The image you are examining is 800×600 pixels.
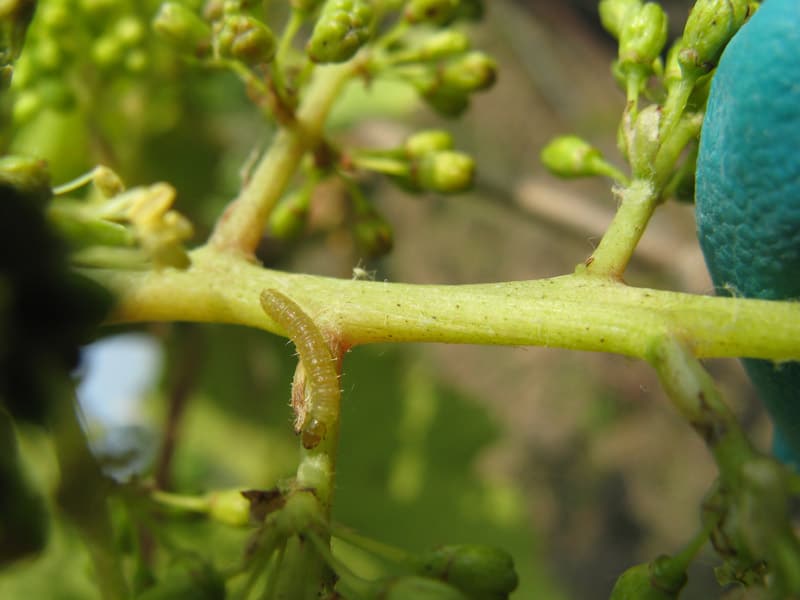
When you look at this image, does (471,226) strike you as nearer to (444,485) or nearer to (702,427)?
(444,485)

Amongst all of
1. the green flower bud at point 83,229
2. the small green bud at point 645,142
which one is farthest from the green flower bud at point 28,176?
the small green bud at point 645,142

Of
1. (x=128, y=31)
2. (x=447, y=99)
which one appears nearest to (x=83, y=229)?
(x=447, y=99)

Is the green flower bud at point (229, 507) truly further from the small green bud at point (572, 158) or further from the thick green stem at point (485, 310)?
the small green bud at point (572, 158)

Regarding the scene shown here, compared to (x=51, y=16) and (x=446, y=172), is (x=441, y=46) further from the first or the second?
(x=51, y=16)

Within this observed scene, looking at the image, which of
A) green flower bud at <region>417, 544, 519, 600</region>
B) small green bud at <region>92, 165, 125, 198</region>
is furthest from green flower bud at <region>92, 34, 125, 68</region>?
green flower bud at <region>417, 544, 519, 600</region>

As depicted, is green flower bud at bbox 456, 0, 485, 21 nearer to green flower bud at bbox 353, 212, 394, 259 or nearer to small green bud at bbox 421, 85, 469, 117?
small green bud at bbox 421, 85, 469, 117
